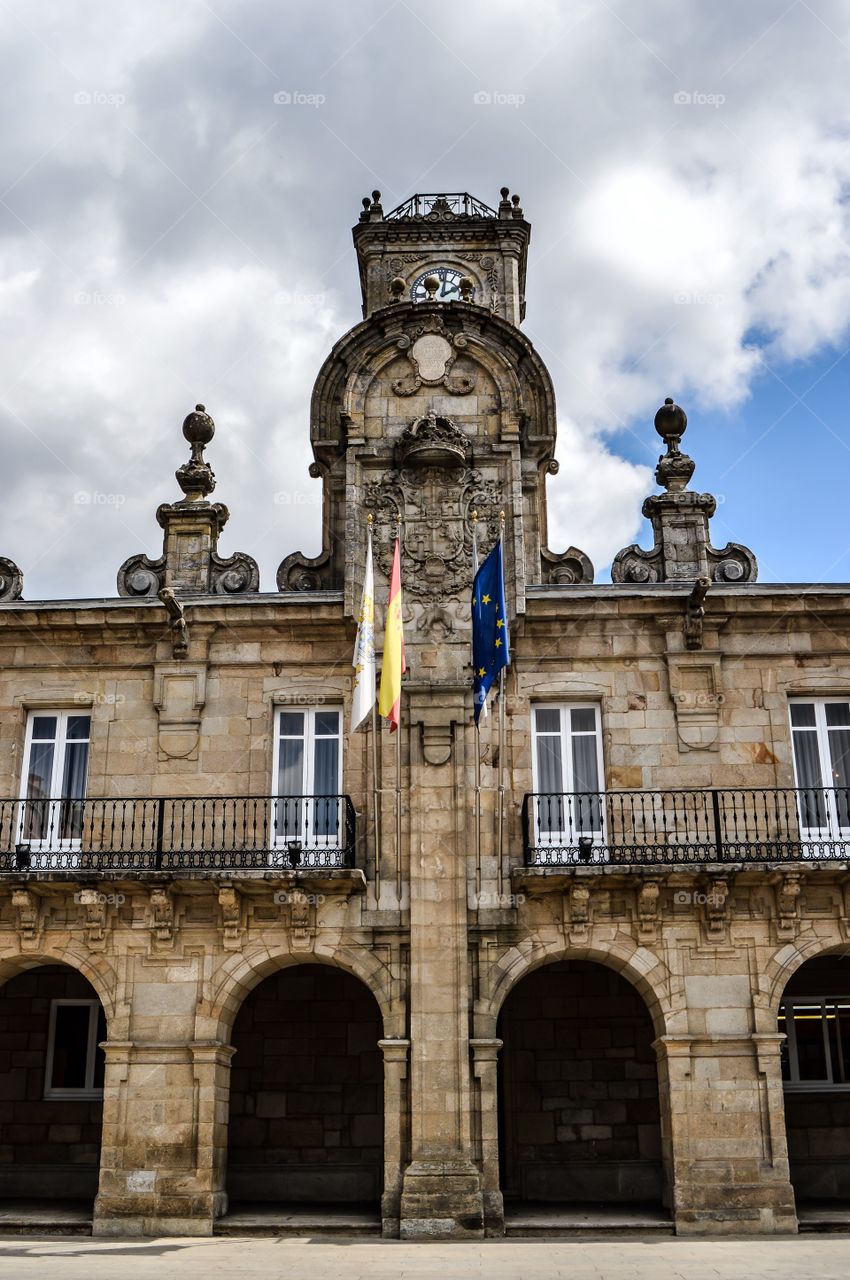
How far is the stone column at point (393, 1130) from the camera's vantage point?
1702 cm

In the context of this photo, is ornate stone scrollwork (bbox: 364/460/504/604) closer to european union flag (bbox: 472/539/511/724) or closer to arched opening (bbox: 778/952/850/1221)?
european union flag (bbox: 472/539/511/724)

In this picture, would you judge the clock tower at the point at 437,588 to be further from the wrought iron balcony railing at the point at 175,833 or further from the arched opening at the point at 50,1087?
the arched opening at the point at 50,1087

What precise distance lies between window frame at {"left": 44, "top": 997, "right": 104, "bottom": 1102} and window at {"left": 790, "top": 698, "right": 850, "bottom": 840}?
432 inches

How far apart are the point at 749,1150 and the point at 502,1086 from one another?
400 centimetres

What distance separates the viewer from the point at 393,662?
1755 centimetres

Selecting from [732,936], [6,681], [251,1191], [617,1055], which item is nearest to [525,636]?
[732,936]

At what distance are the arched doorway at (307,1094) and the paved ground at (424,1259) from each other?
3.02m

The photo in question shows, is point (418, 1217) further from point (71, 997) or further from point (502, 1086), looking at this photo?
point (71, 997)

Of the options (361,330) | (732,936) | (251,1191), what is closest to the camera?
(732,936)

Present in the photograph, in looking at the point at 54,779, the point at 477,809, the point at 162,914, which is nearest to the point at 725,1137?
the point at 477,809

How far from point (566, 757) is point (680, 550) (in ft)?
12.2

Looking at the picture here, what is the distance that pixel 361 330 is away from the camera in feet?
69.1

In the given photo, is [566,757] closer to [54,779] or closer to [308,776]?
[308,776]

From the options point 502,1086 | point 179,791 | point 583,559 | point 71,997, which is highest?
point 583,559
